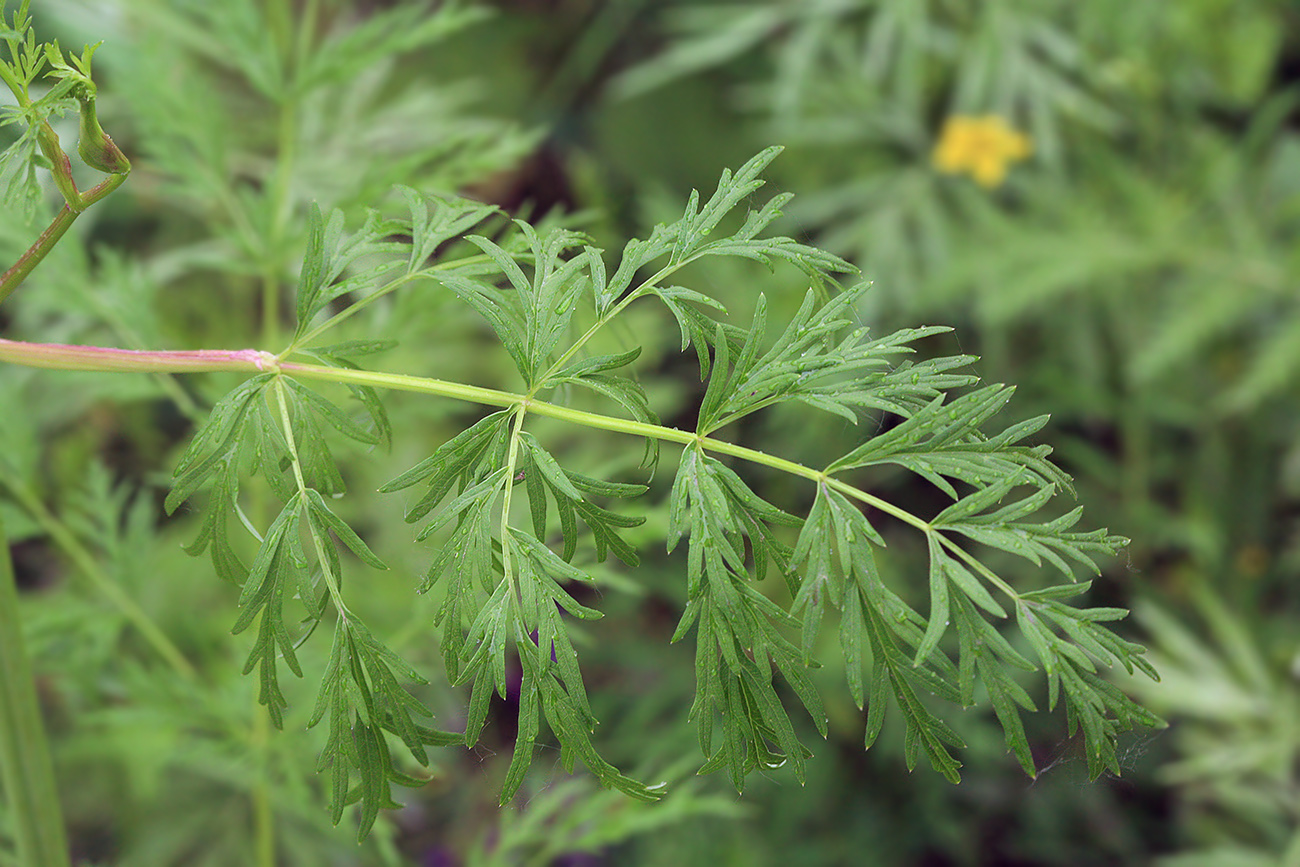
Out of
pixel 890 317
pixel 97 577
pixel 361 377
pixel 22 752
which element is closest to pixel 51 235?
pixel 361 377

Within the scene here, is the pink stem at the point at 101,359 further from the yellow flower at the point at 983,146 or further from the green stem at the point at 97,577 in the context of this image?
the yellow flower at the point at 983,146

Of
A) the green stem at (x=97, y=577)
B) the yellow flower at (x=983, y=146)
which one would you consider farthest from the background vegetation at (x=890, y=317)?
the green stem at (x=97, y=577)

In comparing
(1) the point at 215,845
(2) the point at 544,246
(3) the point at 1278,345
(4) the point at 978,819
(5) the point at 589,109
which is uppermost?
(2) the point at 544,246

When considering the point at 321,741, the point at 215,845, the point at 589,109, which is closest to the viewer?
the point at 321,741

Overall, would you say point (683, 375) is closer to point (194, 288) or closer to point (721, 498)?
point (194, 288)

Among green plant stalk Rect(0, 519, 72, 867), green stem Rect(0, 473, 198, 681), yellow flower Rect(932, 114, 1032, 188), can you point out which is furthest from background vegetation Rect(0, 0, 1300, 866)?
green plant stalk Rect(0, 519, 72, 867)

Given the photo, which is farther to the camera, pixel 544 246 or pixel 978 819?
pixel 978 819

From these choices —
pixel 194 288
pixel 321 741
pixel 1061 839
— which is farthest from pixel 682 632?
pixel 194 288

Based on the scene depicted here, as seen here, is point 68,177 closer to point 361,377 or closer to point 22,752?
point 361,377
